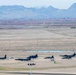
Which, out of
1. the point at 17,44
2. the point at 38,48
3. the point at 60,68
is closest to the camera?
the point at 60,68

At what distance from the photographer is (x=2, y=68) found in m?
51.1

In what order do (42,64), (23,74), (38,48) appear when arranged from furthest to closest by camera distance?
(38,48), (42,64), (23,74)

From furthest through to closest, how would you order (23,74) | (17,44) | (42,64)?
1. (17,44)
2. (42,64)
3. (23,74)

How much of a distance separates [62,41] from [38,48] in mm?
11297

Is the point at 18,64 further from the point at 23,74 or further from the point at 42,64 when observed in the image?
the point at 23,74

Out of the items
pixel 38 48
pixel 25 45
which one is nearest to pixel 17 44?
pixel 25 45

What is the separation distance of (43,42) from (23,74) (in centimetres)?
3879

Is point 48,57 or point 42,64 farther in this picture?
point 48,57

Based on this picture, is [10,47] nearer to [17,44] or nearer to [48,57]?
[17,44]

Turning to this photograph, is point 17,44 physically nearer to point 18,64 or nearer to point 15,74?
point 18,64

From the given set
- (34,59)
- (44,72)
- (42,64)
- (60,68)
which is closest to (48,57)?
(34,59)

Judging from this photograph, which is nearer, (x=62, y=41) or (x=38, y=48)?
(x=38, y=48)

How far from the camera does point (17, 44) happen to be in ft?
265

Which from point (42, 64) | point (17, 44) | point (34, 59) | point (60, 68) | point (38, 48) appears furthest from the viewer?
point (17, 44)
